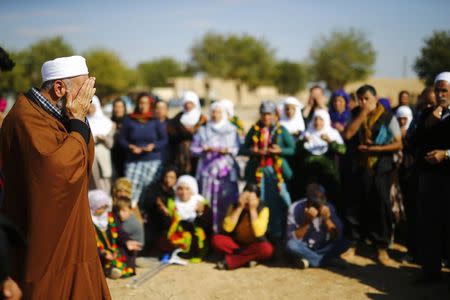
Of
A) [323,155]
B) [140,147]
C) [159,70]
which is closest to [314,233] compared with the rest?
[323,155]

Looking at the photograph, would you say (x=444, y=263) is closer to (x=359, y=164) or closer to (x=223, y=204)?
(x=359, y=164)

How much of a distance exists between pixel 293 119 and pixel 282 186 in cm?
129

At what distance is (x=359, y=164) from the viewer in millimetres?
5793

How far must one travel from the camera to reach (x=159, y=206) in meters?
6.18

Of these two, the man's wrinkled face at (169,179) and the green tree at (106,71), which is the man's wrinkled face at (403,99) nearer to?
the man's wrinkled face at (169,179)

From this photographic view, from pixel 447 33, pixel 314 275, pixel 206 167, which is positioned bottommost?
pixel 314 275

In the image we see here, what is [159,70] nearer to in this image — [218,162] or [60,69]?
[218,162]

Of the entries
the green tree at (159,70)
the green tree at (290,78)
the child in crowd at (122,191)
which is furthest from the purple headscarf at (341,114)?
the green tree at (159,70)

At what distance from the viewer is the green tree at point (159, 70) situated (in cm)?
7438

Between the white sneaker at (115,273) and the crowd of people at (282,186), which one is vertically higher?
the crowd of people at (282,186)

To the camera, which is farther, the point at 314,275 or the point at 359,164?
the point at 359,164

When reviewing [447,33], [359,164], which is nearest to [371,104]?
[359,164]

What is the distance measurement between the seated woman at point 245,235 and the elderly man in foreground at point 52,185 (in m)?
2.70

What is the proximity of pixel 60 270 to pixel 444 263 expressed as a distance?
14.9 feet
